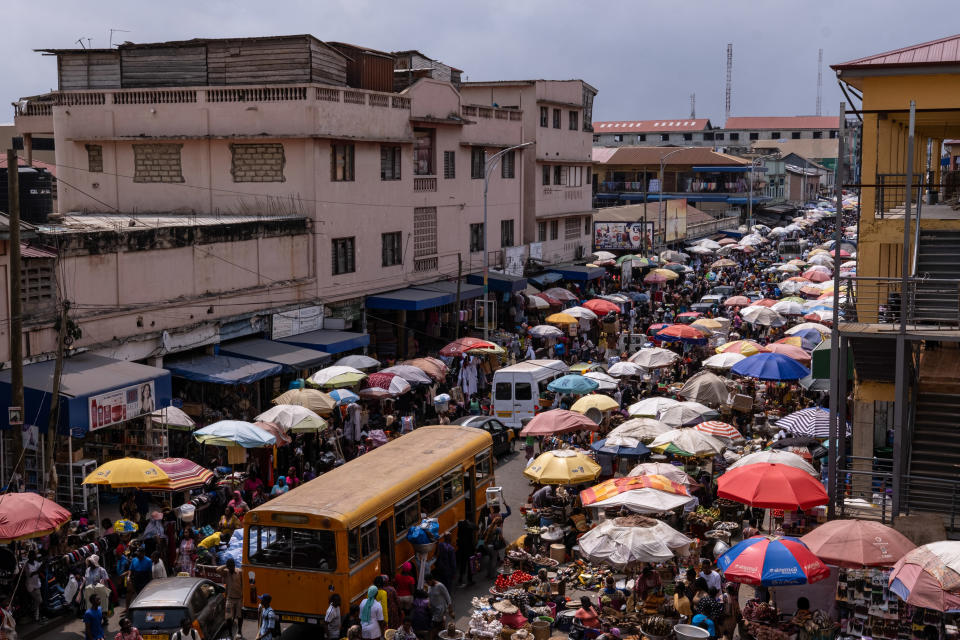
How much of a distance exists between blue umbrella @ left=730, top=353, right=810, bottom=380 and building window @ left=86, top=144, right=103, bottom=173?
74.0 feet

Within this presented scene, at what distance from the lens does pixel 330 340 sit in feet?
105

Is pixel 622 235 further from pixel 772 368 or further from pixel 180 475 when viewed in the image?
pixel 180 475

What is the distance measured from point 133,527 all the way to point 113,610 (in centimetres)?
174

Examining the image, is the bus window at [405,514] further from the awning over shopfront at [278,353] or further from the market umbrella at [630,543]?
the awning over shopfront at [278,353]

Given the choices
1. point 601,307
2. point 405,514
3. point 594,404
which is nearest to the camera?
point 405,514

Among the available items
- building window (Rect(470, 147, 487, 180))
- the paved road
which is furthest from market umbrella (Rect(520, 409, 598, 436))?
building window (Rect(470, 147, 487, 180))

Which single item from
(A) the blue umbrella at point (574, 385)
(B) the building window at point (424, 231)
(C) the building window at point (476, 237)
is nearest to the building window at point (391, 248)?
(B) the building window at point (424, 231)

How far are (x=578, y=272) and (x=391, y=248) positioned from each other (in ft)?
56.3

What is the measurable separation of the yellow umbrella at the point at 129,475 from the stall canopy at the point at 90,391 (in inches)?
125

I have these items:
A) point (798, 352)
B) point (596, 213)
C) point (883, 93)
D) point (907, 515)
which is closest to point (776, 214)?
point (596, 213)

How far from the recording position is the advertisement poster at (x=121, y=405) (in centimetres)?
2208

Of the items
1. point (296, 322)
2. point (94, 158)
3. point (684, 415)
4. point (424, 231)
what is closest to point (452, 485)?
point (684, 415)

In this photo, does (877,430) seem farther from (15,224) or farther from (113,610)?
(15,224)

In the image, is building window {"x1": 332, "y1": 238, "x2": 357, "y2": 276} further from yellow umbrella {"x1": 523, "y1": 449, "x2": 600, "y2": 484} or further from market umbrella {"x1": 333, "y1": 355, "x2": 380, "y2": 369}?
yellow umbrella {"x1": 523, "y1": 449, "x2": 600, "y2": 484}
